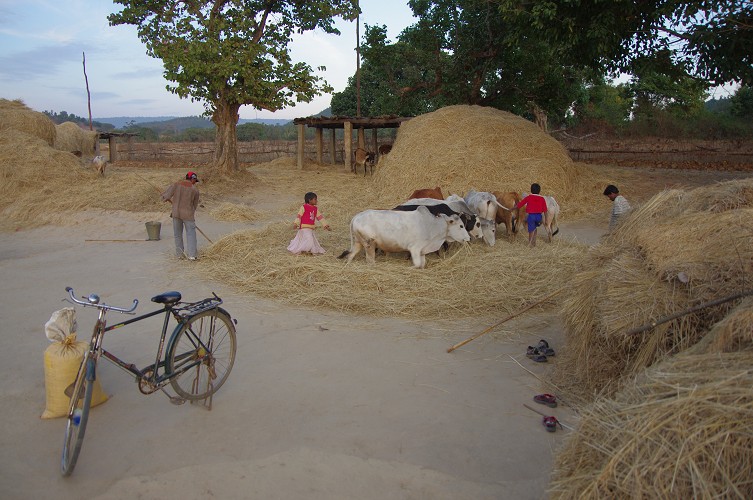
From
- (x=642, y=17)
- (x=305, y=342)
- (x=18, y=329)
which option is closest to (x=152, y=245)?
(x=18, y=329)

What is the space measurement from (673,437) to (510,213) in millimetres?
8078

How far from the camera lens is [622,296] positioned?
394 centimetres

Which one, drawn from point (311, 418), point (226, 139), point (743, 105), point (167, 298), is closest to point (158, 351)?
point (167, 298)

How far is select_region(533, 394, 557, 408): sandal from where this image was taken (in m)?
4.21

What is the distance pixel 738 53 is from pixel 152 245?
11.8 metres

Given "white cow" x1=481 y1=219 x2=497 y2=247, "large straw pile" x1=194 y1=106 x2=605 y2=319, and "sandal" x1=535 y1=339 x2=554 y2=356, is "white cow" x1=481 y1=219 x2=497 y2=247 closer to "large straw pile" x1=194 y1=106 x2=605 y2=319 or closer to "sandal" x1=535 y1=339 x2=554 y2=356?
"large straw pile" x1=194 y1=106 x2=605 y2=319

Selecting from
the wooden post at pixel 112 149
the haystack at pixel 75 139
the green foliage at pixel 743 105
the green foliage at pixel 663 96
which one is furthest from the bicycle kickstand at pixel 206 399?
the green foliage at pixel 743 105

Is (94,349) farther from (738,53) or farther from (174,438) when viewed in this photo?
(738,53)

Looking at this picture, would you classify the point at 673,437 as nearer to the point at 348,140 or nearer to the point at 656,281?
the point at 656,281

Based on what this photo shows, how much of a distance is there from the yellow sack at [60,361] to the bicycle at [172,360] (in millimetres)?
225

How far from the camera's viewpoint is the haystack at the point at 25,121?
16.1 meters

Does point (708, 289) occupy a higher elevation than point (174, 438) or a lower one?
higher

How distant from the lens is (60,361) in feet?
12.9

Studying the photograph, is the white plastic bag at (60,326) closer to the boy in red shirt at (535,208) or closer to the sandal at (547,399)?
the sandal at (547,399)
